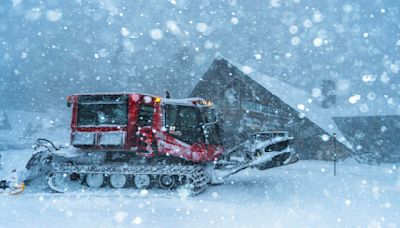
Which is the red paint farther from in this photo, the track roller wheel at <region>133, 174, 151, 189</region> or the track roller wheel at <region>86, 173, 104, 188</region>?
the track roller wheel at <region>86, 173, 104, 188</region>

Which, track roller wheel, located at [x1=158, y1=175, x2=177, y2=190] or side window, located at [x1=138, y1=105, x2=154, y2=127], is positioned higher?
side window, located at [x1=138, y1=105, x2=154, y2=127]

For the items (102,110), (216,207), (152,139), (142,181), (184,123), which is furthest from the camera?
(102,110)

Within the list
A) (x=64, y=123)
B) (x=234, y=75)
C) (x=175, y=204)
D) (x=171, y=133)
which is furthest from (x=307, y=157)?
(x=64, y=123)

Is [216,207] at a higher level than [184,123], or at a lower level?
lower

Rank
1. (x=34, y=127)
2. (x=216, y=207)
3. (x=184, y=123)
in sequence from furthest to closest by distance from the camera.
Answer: (x=34, y=127) → (x=184, y=123) → (x=216, y=207)

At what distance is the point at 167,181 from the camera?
9914 mm

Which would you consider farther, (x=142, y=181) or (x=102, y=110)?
(x=102, y=110)

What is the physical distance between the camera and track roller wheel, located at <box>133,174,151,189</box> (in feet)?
32.6

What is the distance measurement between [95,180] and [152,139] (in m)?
2.25

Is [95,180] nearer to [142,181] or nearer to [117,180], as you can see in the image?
[117,180]

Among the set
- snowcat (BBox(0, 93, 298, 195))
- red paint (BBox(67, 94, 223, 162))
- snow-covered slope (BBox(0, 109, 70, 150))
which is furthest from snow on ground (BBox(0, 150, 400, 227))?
snow-covered slope (BBox(0, 109, 70, 150))

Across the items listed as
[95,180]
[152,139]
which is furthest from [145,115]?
[95,180]

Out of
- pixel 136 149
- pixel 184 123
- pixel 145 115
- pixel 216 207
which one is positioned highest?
pixel 145 115

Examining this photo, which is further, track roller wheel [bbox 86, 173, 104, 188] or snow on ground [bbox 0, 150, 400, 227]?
track roller wheel [bbox 86, 173, 104, 188]
